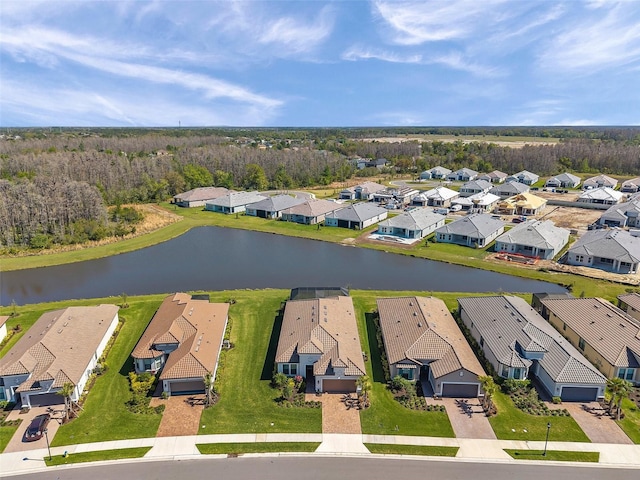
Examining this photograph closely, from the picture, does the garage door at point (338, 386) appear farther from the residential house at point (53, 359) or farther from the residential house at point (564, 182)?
the residential house at point (564, 182)

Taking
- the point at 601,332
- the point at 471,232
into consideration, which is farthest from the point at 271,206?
the point at 601,332

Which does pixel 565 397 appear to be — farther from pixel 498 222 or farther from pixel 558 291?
pixel 498 222

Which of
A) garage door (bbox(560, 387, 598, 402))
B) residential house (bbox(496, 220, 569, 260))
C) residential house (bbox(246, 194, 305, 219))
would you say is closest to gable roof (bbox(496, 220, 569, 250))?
residential house (bbox(496, 220, 569, 260))

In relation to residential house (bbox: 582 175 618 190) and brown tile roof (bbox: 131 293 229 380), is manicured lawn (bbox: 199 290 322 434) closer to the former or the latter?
brown tile roof (bbox: 131 293 229 380)

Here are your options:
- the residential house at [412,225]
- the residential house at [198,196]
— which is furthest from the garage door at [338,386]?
the residential house at [198,196]

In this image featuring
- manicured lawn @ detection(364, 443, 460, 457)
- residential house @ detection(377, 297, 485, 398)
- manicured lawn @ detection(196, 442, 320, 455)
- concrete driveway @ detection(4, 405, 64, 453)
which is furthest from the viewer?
residential house @ detection(377, 297, 485, 398)

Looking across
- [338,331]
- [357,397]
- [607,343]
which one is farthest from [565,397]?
[338,331]

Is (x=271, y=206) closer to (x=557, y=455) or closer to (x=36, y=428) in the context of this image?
(x=36, y=428)
